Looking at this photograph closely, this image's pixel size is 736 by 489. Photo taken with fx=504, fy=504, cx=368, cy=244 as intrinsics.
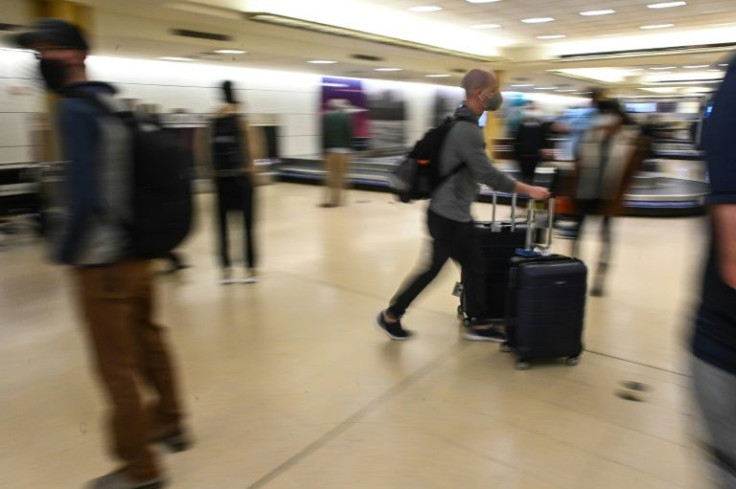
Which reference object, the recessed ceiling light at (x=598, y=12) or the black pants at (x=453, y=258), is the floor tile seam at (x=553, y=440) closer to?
the black pants at (x=453, y=258)

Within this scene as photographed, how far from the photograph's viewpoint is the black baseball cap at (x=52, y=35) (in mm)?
1611

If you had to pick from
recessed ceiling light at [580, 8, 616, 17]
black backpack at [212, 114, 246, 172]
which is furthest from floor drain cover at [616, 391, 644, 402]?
recessed ceiling light at [580, 8, 616, 17]

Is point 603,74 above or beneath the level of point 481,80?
above

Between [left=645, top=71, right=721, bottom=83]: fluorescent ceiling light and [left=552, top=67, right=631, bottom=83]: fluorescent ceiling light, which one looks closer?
[left=552, top=67, right=631, bottom=83]: fluorescent ceiling light

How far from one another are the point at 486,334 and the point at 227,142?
2538 millimetres

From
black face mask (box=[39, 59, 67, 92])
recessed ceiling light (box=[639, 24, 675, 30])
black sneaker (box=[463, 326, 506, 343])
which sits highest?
recessed ceiling light (box=[639, 24, 675, 30])

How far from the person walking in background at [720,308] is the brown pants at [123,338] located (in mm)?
1731

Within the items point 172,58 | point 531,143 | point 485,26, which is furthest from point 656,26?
point 172,58

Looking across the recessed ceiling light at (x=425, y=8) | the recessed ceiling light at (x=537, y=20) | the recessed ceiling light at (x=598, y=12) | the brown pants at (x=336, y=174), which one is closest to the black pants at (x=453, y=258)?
the brown pants at (x=336, y=174)

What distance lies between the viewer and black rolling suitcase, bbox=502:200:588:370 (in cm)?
282

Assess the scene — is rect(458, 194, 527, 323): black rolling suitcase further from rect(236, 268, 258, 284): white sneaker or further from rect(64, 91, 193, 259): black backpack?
rect(236, 268, 258, 284): white sneaker

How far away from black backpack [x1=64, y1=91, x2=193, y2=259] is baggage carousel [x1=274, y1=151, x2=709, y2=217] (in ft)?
13.1

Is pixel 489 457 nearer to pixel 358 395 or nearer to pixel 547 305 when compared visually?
pixel 358 395

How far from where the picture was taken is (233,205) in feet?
14.6
